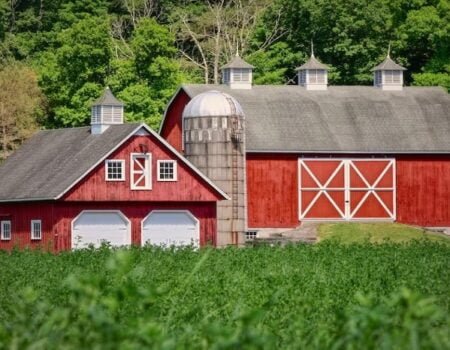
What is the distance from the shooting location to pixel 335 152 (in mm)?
50250

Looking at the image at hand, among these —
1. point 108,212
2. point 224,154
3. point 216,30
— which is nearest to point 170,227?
point 108,212

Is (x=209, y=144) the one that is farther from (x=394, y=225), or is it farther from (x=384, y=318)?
(x=384, y=318)

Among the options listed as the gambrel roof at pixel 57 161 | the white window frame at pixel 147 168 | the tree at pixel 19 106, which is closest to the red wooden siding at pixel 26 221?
the gambrel roof at pixel 57 161

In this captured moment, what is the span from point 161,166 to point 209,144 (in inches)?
75.6

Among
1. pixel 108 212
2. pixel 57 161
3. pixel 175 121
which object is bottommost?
pixel 108 212

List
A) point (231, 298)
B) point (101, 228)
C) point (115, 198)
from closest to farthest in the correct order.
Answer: point (231, 298) → point (101, 228) → point (115, 198)

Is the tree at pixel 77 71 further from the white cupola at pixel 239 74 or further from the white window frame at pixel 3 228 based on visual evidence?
the white window frame at pixel 3 228

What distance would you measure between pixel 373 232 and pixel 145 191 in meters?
7.10

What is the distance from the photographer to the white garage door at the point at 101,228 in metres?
43.4

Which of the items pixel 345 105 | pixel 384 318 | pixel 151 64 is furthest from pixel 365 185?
pixel 384 318

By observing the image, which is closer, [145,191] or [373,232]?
[145,191]

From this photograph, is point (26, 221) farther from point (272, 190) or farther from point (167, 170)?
→ point (272, 190)

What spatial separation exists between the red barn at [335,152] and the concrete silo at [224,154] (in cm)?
189

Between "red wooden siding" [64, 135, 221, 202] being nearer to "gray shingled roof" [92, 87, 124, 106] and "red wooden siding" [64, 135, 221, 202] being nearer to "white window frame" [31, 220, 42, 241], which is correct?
"white window frame" [31, 220, 42, 241]
